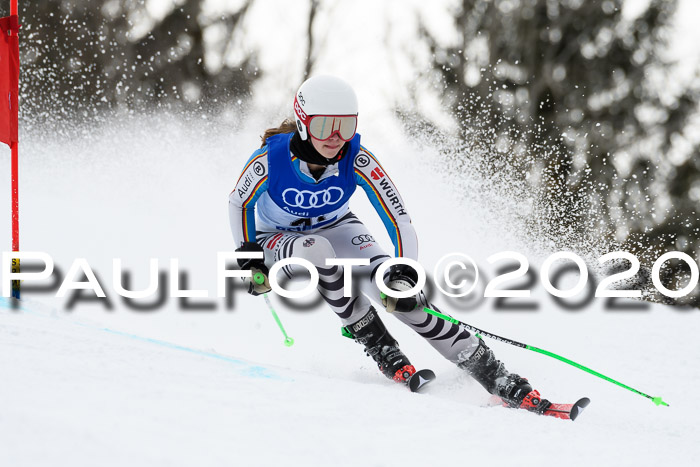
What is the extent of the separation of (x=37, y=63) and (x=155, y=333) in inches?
380

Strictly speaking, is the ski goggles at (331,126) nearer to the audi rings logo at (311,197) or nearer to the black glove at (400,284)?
the audi rings logo at (311,197)

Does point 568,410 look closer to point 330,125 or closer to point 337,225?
point 337,225

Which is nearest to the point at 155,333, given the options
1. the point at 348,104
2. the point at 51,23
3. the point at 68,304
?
the point at 68,304

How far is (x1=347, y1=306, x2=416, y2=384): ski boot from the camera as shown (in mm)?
3381

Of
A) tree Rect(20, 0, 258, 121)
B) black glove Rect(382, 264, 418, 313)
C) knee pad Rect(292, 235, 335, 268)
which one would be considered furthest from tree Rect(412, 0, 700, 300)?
knee pad Rect(292, 235, 335, 268)

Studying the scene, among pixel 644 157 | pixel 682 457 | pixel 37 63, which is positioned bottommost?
pixel 682 457

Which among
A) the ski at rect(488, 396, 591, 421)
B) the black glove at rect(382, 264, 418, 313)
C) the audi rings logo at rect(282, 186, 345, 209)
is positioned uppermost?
the audi rings logo at rect(282, 186, 345, 209)

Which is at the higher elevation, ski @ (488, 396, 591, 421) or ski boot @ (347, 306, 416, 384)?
ski boot @ (347, 306, 416, 384)

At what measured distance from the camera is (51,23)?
12.9 meters

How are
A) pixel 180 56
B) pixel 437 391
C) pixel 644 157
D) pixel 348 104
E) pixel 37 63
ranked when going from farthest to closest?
pixel 180 56 < pixel 37 63 < pixel 644 157 < pixel 437 391 < pixel 348 104

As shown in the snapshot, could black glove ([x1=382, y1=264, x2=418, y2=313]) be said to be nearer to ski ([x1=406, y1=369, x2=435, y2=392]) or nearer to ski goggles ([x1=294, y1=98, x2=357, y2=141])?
ski ([x1=406, y1=369, x2=435, y2=392])

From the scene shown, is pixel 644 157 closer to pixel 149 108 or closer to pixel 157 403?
pixel 149 108

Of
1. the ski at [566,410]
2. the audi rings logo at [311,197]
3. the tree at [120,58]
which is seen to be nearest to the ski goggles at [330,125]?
the audi rings logo at [311,197]

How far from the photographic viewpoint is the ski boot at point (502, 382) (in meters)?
3.05
